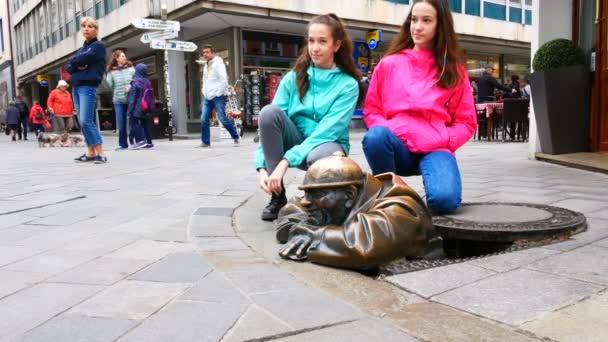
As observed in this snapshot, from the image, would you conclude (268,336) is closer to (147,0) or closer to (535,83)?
(535,83)

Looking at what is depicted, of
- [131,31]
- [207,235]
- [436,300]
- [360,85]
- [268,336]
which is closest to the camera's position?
[268,336]

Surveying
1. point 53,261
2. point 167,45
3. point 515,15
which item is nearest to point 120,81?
point 167,45

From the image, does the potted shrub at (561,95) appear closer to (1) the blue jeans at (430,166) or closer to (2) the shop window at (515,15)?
(1) the blue jeans at (430,166)

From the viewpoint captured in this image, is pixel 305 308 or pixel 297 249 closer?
pixel 305 308

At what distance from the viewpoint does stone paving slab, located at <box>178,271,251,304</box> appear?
2021 millimetres

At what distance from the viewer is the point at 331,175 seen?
241 cm

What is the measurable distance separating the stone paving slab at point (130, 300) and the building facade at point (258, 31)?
46.8 feet

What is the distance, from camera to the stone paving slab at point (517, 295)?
186cm

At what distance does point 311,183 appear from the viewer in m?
2.43

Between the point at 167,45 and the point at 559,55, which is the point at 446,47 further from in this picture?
the point at 167,45

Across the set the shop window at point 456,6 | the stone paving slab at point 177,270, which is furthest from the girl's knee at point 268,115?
the shop window at point 456,6

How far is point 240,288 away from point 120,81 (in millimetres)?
9042

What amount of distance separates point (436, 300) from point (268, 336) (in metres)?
0.67

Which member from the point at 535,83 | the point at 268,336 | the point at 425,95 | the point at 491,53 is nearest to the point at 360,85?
the point at 425,95
